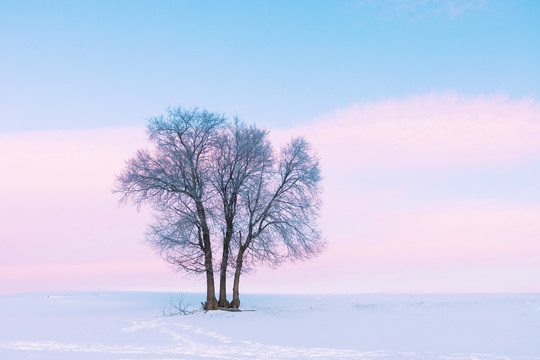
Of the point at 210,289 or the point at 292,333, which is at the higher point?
the point at 210,289

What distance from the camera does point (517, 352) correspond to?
1359 centimetres

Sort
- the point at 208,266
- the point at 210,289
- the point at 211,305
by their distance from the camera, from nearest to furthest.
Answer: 1. the point at 211,305
2. the point at 210,289
3. the point at 208,266

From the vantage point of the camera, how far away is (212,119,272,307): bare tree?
2539 centimetres

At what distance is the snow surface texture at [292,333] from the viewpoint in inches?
543

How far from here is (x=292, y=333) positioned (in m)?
17.6

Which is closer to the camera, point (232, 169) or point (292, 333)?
point (292, 333)

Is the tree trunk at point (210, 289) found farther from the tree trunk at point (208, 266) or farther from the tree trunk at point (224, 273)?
the tree trunk at point (224, 273)

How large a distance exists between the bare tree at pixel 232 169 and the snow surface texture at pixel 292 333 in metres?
3.55

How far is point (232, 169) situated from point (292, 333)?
10.3 metres

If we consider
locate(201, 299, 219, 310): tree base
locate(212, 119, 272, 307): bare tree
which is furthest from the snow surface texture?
locate(212, 119, 272, 307): bare tree

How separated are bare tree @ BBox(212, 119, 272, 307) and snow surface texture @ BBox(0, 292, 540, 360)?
3.55 m

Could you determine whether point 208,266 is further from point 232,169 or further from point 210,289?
point 232,169

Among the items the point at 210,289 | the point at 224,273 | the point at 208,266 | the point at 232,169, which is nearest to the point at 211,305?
the point at 210,289

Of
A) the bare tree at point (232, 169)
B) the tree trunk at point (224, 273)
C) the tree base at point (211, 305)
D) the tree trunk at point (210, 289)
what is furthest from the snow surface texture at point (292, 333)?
the bare tree at point (232, 169)
